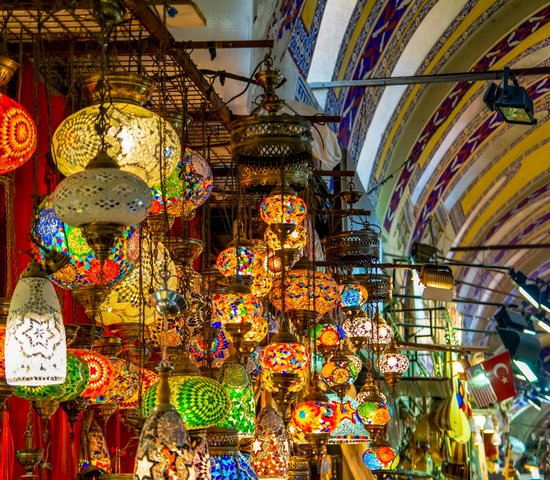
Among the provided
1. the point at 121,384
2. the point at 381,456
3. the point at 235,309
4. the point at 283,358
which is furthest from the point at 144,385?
the point at 381,456

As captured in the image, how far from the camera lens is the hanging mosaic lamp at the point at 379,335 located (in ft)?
26.1

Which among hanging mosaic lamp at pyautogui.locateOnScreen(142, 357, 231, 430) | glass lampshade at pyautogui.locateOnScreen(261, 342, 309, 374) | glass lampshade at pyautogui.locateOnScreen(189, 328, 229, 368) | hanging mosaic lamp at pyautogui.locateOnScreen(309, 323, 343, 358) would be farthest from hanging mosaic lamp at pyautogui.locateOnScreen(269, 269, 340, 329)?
hanging mosaic lamp at pyautogui.locateOnScreen(142, 357, 231, 430)

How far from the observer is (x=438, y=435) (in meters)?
12.6

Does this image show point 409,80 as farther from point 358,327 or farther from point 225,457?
point 225,457

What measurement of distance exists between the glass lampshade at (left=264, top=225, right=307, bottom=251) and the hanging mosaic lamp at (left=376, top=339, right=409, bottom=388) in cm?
252

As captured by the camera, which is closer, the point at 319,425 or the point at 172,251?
the point at 172,251

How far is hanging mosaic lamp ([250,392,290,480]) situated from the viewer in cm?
555

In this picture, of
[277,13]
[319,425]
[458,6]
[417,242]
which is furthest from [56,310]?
[417,242]

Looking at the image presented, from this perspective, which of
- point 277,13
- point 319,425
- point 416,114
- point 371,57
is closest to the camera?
point 319,425

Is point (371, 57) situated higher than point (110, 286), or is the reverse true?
point (371, 57)

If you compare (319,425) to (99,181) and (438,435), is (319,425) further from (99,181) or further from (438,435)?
(438,435)

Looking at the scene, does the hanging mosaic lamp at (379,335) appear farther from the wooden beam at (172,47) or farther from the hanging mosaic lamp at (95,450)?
the hanging mosaic lamp at (95,450)

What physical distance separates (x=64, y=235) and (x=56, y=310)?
414 mm

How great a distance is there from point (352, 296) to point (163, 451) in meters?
4.18
